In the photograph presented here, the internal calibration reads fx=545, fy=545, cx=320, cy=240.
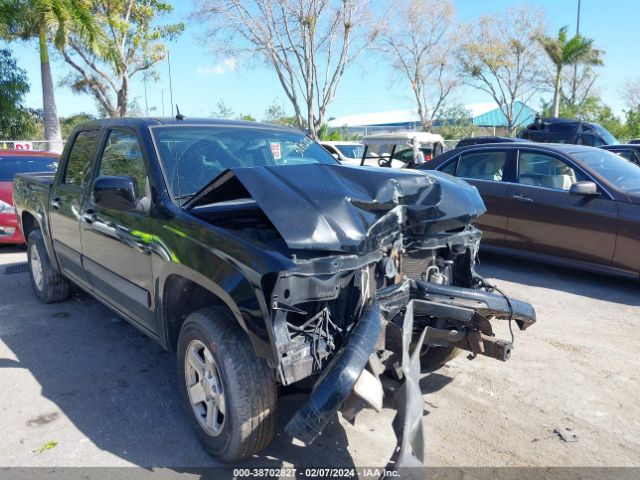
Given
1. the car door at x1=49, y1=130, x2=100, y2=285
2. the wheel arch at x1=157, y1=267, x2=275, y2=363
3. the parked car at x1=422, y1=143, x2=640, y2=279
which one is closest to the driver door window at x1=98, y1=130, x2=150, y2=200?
the car door at x1=49, y1=130, x2=100, y2=285

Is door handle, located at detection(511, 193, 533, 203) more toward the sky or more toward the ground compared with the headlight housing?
more toward the sky

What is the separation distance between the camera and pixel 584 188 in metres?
6.04

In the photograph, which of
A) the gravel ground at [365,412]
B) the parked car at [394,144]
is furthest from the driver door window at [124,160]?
the parked car at [394,144]

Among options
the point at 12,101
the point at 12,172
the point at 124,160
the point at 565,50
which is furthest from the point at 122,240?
the point at 565,50

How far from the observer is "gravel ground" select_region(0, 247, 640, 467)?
3.06 metres

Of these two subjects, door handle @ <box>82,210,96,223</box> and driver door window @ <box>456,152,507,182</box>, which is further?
driver door window @ <box>456,152,507,182</box>

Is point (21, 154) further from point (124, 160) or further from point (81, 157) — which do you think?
point (124, 160)

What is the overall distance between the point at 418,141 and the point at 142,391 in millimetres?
11328

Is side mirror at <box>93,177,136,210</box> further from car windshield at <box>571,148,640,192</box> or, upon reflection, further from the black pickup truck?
car windshield at <box>571,148,640,192</box>

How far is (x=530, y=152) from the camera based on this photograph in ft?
22.5

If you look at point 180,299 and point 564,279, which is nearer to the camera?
point 180,299

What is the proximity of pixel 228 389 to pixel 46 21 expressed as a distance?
18833 mm

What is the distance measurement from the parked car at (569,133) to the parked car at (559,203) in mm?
8268

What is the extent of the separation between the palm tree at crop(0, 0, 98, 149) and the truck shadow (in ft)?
54.4
